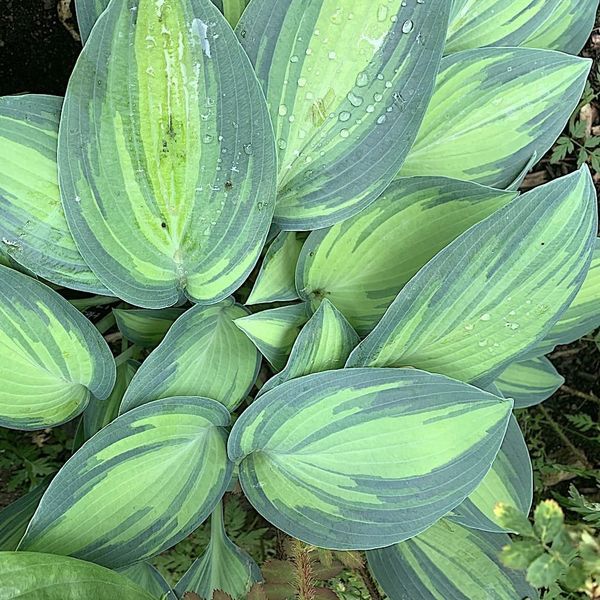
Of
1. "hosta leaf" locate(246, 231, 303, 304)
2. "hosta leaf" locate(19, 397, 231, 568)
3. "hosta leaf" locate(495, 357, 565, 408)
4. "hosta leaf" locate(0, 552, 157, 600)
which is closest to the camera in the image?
"hosta leaf" locate(0, 552, 157, 600)

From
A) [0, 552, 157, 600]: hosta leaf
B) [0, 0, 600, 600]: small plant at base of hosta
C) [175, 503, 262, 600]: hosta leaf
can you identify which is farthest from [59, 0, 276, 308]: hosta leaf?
[175, 503, 262, 600]: hosta leaf

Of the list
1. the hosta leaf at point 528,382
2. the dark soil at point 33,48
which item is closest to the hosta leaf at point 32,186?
the dark soil at point 33,48

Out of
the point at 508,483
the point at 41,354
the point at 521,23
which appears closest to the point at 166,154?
the point at 41,354

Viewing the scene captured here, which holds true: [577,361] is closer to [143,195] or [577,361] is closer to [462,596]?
[462,596]

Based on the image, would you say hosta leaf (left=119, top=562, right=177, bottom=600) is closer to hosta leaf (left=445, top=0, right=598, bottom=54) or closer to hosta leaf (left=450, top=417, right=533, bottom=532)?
hosta leaf (left=450, top=417, right=533, bottom=532)

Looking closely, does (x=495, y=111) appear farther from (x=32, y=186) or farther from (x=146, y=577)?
(x=146, y=577)

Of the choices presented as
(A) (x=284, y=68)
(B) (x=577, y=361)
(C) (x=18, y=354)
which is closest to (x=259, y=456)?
(C) (x=18, y=354)
